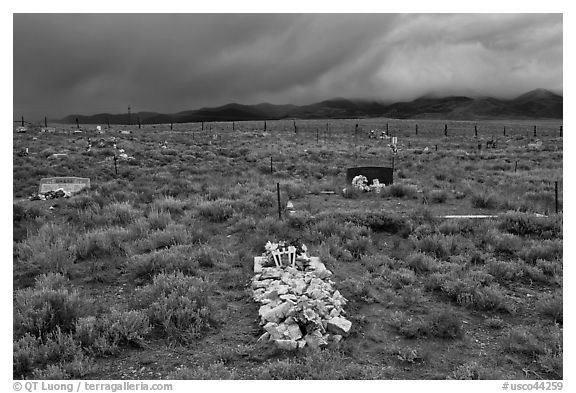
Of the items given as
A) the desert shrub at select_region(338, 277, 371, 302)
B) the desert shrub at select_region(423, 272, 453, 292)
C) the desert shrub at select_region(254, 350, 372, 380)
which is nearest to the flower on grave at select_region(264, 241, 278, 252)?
the desert shrub at select_region(338, 277, 371, 302)

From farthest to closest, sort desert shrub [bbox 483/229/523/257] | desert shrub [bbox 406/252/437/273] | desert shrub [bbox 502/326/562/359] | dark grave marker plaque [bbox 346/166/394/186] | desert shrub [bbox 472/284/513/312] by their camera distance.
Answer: dark grave marker plaque [bbox 346/166/394/186]
desert shrub [bbox 483/229/523/257]
desert shrub [bbox 406/252/437/273]
desert shrub [bbox 472/284/513/312]
desert shrub [bbox 502/326/562/359]

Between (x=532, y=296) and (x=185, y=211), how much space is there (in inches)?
381

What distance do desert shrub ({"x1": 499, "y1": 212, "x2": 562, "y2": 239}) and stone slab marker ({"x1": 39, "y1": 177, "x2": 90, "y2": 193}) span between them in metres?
15.5

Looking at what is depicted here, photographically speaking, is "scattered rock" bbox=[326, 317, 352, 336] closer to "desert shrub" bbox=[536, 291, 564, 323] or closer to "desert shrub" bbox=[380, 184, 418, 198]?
"desert shrub" bbox=[536, 291, 564, 323]

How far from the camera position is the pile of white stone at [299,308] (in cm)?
549

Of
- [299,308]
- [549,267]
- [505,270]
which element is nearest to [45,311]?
[299,308]

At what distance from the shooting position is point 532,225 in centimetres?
1050

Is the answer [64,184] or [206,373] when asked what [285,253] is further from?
[64,184]

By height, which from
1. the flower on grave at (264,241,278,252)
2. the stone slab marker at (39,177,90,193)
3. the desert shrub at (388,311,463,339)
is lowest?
the desert shrub at (388,311,463,339)

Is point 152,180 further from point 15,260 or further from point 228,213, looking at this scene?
point 15,260

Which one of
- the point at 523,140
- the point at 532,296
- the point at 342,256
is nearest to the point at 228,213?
the point at 342,256

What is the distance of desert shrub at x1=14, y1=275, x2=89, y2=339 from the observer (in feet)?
18.2

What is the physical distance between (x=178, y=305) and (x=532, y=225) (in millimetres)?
9707

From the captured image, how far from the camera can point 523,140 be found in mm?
39812
